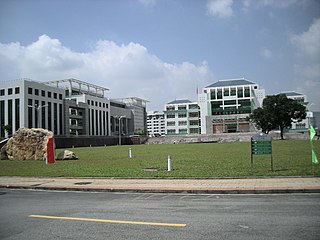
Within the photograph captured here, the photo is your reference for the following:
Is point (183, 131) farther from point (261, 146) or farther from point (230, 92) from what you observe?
point (261, 146)

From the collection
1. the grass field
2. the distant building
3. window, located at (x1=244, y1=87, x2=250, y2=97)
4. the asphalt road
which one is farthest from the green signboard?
the distant building

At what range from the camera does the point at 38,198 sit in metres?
11.6

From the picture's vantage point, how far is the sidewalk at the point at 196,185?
11320 mm

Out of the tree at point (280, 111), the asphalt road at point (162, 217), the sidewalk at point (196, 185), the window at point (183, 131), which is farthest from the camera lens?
the window at point (183, 131)

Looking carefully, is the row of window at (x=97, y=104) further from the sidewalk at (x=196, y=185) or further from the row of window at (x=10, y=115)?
the sidewalk at (x=196, y=185)

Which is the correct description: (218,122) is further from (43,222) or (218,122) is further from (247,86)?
(43,222)

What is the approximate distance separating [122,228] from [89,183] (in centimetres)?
821

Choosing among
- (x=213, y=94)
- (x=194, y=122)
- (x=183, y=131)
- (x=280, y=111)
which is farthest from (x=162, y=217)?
(x=183, y=131)

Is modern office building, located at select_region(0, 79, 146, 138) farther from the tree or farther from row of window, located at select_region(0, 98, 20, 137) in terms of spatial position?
the tree

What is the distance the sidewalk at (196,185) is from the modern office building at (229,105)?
116 m

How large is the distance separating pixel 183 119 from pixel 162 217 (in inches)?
5521

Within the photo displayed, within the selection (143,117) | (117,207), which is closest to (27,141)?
(117,207)

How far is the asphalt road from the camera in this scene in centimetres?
641

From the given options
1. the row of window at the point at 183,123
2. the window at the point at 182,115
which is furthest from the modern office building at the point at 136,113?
the window at the point at 182,115
